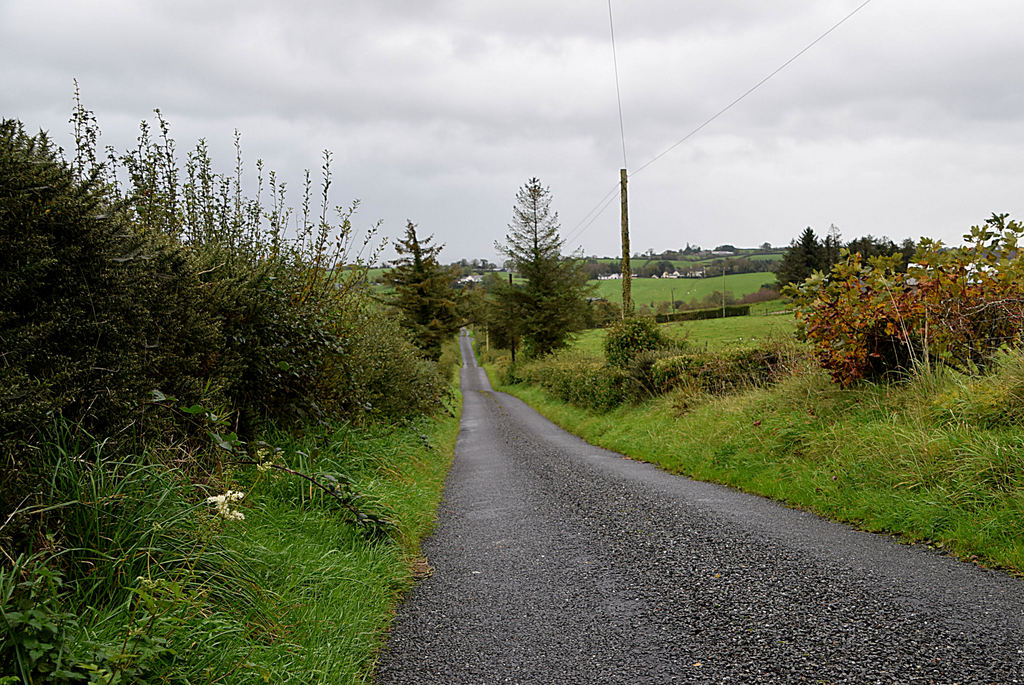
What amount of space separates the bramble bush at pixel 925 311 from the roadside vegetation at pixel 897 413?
2 cm

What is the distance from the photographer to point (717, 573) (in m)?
4.12

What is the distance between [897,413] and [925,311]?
1393 millimetres

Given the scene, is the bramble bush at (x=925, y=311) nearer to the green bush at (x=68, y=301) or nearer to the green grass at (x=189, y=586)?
the green grass at (x=189, y=586)

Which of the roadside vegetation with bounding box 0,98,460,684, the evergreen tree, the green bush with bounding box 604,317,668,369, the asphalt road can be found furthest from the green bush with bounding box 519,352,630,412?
the evergreen tree

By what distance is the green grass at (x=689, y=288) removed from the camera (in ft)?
261

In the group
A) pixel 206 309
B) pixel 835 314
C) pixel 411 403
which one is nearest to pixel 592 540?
pixel 206 309

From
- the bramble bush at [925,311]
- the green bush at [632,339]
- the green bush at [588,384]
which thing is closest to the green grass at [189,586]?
the bramble bush at [925,311]

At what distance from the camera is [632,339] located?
19391 mm

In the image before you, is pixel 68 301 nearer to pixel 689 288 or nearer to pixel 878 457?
pixel 878 457

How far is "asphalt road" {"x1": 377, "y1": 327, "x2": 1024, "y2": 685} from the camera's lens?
286cm

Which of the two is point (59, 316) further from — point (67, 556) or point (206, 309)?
point (206, 309)

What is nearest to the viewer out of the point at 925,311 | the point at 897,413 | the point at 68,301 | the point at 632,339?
the point at 68,301

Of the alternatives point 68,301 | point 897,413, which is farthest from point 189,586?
point 897,413

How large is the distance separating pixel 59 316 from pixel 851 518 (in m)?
5.91
